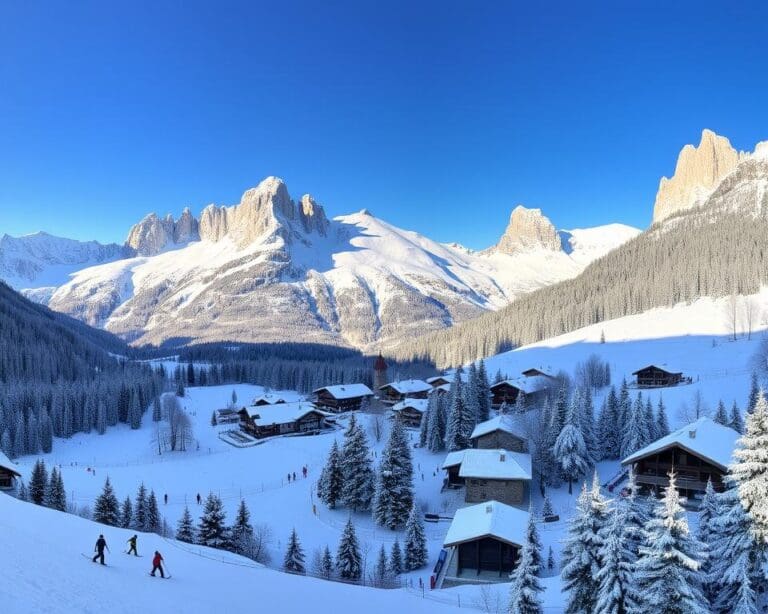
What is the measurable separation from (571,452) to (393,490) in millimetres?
17353

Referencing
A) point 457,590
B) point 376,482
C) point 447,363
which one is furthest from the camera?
point 447,363

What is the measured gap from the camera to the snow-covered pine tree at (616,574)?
1802cm

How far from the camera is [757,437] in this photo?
19.1 metres

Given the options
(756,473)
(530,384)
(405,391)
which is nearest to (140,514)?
(756,473)

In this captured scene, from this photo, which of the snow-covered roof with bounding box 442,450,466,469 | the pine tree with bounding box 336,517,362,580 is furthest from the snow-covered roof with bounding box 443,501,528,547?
the snow-covered roof with bounding box 442,450,466,469

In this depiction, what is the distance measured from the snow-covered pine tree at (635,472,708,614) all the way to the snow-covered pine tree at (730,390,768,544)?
3.81m

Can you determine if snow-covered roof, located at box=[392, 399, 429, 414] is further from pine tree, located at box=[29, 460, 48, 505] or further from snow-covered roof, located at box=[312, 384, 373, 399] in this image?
pine tree, located at box=[29, 460, 48, 505]

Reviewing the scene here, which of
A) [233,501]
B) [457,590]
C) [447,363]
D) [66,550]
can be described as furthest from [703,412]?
[447,363]

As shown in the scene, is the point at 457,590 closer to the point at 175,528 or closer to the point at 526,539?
the point at 526,539

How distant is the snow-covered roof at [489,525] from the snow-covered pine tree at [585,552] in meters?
9.94

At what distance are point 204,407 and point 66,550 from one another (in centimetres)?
9008

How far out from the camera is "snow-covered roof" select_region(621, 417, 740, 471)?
36906 millimetres

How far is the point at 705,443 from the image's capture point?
125 ft

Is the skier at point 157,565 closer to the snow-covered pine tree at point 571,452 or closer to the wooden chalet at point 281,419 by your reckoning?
the snow-covered pine tree at point 571,452
